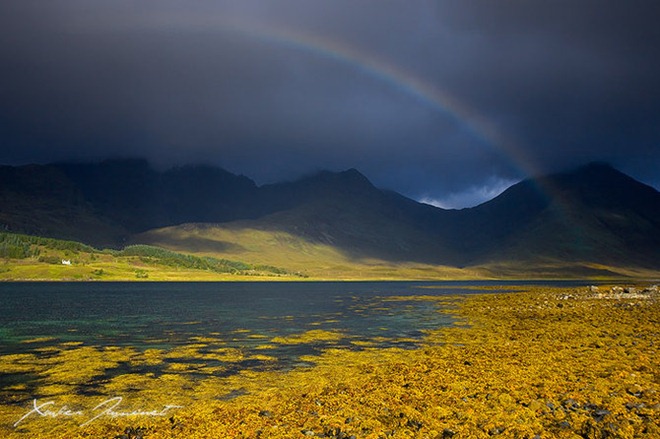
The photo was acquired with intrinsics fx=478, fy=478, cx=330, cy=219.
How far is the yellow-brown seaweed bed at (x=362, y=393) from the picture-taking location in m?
17.5

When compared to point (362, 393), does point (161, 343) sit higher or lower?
lower

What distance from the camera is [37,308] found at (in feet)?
265

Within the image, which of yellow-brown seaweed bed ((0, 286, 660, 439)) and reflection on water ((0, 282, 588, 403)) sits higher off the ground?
yellow-brown seaweed bed ((0, 286, 660, 439))

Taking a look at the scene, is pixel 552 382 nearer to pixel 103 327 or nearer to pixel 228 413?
pixel 228 413

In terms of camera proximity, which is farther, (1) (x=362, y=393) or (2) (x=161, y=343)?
(2) (x=161, y=343)

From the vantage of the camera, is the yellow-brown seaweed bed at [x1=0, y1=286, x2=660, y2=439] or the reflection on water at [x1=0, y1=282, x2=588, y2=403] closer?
the yellow-brown seaweed bed at [x1=0, y1=286, x2=660, y2=439]

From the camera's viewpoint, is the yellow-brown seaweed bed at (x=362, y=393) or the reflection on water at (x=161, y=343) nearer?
the yellow-brown seaweed bed at (x=362, y=393)

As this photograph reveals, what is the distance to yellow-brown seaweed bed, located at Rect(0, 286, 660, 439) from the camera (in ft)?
57.4

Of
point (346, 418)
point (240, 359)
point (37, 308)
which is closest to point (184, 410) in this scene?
point (346, 418)

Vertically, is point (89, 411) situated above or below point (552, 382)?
below

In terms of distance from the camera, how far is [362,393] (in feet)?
75.4

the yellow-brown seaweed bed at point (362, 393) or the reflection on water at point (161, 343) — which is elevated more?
the yellow-brown seaweed bed at point (362, 393)

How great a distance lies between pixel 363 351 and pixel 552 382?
16293mm

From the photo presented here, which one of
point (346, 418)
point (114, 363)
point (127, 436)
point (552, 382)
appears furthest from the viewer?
point (114, 363)
